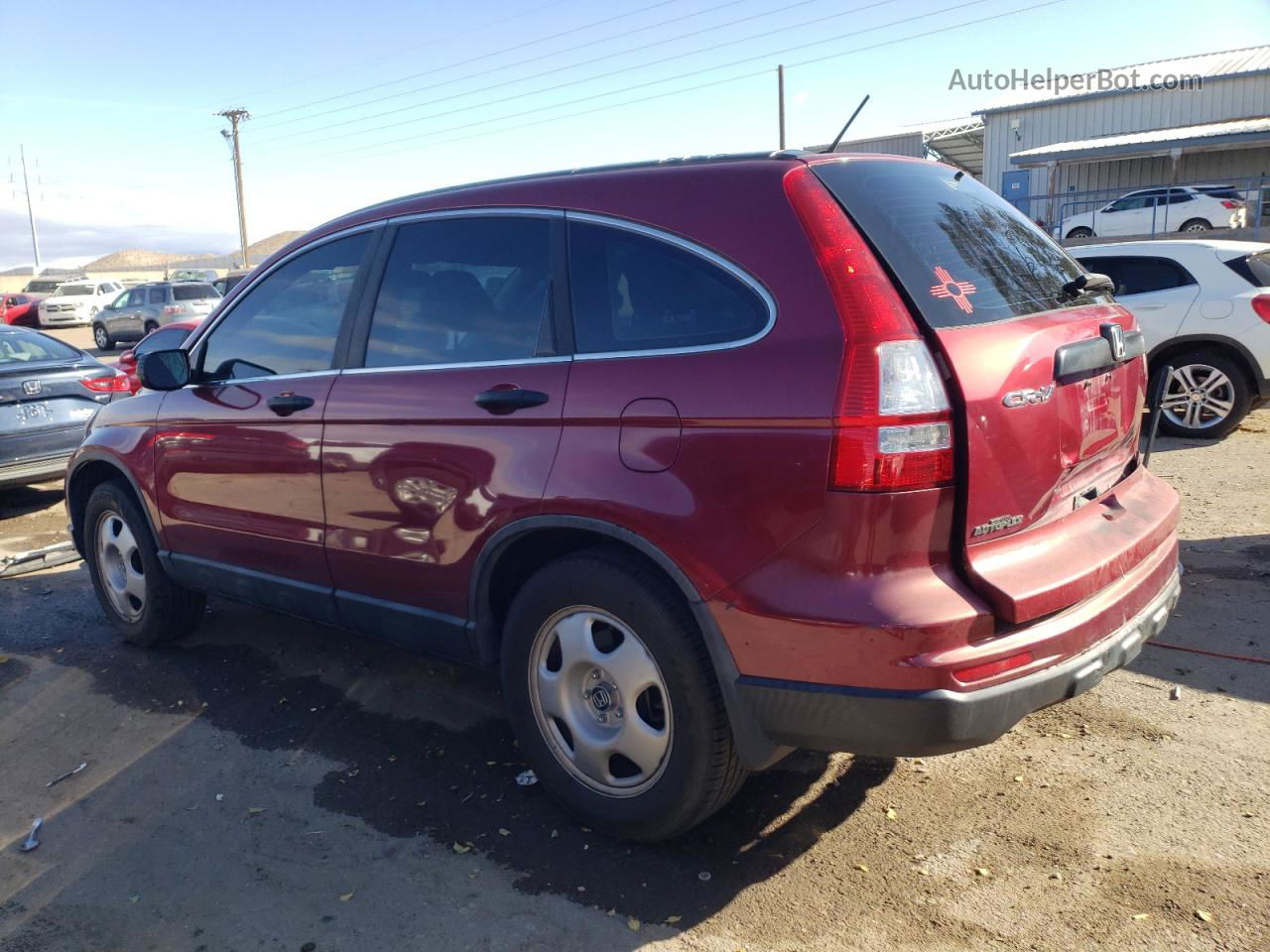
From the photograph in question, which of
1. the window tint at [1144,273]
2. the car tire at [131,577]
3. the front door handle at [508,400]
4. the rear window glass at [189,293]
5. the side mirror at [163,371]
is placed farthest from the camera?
the rear window glass at [189,293]

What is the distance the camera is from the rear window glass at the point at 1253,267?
28.2ft

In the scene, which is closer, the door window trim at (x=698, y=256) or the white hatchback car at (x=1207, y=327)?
the door window trim at (x=698, y=256)

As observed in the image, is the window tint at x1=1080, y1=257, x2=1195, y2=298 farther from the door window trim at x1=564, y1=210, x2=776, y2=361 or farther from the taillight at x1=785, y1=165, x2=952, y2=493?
the taillight at x1=785, y1=165, x2=952, y2=493

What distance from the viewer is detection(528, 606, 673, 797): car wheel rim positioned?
9.61ft

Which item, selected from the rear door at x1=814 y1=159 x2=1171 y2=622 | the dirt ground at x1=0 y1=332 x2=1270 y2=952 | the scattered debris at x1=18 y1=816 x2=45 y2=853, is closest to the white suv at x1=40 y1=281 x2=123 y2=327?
the dirt ground at x1=0 y1=332 x2=1270 y2=952

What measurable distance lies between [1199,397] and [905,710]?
298 inches

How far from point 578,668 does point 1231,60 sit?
42216 mm

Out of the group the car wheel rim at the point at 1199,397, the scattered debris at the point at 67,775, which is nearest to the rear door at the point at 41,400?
the scattered debris at the point at 67,775

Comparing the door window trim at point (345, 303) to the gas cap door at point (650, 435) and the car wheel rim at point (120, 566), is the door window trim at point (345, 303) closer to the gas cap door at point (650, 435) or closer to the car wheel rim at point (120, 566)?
the car wheel rim at point (120, 566)

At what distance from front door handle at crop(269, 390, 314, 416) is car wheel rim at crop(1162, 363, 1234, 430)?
24.2 ft

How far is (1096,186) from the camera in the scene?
32562mm

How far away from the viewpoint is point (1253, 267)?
8617mm

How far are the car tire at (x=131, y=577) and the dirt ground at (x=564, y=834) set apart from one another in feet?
1.42

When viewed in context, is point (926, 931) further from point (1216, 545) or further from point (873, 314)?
point (1216, 545)
